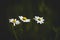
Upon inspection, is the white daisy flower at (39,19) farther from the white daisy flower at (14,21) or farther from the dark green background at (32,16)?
the white daisy flower at (14,21)

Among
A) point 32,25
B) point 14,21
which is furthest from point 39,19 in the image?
point 14,21

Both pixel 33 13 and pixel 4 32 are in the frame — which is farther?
pixel 33 13

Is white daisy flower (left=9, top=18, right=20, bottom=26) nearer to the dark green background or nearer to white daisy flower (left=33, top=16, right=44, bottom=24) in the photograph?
the dark green background

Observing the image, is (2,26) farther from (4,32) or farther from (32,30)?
(32,30)

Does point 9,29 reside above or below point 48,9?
below

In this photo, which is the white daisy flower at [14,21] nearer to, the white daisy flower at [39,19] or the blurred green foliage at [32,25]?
the blurred green foliage at [32,25]

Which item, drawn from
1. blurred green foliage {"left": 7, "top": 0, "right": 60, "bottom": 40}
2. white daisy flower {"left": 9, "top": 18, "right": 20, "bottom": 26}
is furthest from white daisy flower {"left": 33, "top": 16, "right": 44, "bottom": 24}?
white daisy flower {"left": 9, "top": 18, "right": 20, "bottom": 26}

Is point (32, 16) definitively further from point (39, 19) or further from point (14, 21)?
point (14, 21)

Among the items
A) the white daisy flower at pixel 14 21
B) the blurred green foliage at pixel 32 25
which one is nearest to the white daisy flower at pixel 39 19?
the blurred green foliage at pixel 32 25

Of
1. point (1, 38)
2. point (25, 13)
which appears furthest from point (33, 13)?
point (1, 38)
